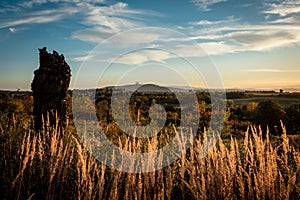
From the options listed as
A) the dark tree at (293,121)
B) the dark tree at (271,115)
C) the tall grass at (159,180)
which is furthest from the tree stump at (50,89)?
the dark tree at (293,121)

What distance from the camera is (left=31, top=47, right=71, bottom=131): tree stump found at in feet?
23.4

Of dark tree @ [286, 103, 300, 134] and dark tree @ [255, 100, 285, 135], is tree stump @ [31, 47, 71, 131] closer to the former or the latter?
dark tree @ [255, 100, 285, 135]

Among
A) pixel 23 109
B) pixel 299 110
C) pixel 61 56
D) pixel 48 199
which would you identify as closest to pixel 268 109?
pixel 299 110

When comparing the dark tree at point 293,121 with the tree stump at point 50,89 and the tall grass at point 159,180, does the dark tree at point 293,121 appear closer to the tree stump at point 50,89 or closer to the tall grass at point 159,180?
the tree stump at point 50,89

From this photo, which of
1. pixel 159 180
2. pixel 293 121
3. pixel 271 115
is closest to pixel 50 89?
pixel 159 180

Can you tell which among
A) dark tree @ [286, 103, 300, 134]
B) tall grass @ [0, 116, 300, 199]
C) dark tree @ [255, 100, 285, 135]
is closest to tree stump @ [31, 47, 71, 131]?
tall grass @ [0, 116, 300, 199]

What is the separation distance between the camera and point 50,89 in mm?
7141

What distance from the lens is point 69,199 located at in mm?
4129

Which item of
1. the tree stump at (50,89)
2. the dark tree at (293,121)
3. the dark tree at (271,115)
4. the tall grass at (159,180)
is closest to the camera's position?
the tall grass at (159,180)

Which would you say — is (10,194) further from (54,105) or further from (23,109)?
(23,109)

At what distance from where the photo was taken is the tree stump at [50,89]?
23.4ft

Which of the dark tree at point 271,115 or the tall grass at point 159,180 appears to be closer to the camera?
the tall grass at point 159,180

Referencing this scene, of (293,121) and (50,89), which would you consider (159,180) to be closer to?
(50,89)

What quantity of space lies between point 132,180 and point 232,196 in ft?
3.70
